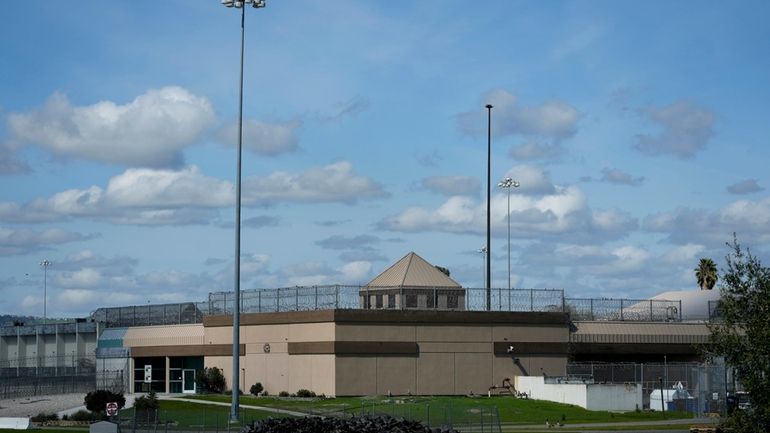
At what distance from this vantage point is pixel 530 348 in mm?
74625

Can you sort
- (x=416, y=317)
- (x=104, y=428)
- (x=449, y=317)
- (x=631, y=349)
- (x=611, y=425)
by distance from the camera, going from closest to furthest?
(x=104, y=428)
(x=611, y=425)
(x=416, y=317)
(x=449, y=317)
(x=631, y=349)

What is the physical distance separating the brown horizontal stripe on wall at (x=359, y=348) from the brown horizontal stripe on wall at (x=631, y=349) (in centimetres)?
1253

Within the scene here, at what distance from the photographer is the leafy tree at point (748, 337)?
96.9ft

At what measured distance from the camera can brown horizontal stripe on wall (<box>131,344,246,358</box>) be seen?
260 feet

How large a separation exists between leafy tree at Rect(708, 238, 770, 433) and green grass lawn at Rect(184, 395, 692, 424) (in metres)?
23.6

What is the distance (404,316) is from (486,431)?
22800mm

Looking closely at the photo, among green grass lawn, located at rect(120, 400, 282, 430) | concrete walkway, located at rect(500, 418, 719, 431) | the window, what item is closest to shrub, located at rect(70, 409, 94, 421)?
green grass lawn, located at rect(120, 400, 282, 430)

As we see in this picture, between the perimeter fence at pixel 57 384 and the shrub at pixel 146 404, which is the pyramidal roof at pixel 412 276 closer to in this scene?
the shrub at pixel 146 404

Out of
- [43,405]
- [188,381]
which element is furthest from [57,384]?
[43,405]

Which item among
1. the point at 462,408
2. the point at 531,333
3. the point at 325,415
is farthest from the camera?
the point at 531,333

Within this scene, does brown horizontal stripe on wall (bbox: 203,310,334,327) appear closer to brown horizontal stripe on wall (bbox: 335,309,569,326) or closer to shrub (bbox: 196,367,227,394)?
brown horizontal stripe on wall (bbox: 335,309,569,326)

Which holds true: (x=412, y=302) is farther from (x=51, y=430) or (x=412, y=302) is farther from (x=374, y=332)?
(x=51, y=430)

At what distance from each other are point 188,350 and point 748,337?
58660mm

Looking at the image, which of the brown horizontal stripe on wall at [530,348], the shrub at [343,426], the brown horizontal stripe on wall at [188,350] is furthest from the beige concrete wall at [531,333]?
the shrub at [343,426]
